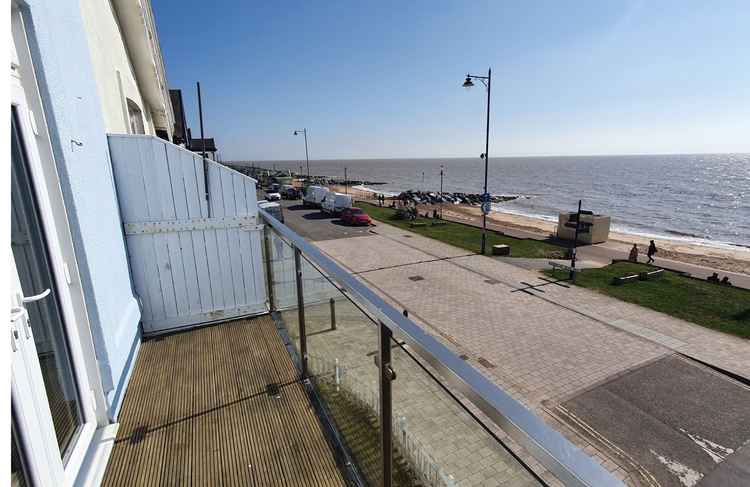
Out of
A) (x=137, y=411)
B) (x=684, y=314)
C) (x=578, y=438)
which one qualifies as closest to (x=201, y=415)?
(x=137, y=411)

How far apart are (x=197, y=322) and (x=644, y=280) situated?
1825 cm

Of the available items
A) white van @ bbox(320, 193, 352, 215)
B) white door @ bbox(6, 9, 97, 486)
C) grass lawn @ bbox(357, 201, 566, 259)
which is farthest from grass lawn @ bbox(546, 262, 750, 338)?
white van @ bbox(320, 193, 352, 215)

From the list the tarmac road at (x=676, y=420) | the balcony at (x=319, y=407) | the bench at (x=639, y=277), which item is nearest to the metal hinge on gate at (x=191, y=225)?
the balcony at (x=319, y=407)

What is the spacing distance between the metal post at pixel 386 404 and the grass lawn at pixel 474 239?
19902 millimetres

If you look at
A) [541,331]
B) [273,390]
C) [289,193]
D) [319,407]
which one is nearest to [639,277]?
[541,331]

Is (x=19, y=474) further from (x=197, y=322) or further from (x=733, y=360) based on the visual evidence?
(x=733, y=360)

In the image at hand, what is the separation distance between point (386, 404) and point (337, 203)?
31.3 metres

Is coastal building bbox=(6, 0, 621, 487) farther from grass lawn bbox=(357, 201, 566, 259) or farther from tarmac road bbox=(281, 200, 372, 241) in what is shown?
tarmac road bbox=(281, 200, 372, 241)

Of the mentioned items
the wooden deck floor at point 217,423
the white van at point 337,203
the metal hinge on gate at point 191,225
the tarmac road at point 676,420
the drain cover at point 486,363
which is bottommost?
the tarmac road at point 676,420

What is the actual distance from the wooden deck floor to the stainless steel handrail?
59.2 inches

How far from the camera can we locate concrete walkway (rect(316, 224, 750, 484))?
8688 millimetres

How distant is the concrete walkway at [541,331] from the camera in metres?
8.69

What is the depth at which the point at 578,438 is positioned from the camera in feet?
22.5

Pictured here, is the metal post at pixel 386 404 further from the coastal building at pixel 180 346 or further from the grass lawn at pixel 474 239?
the grass lawn at pixel 474 239
